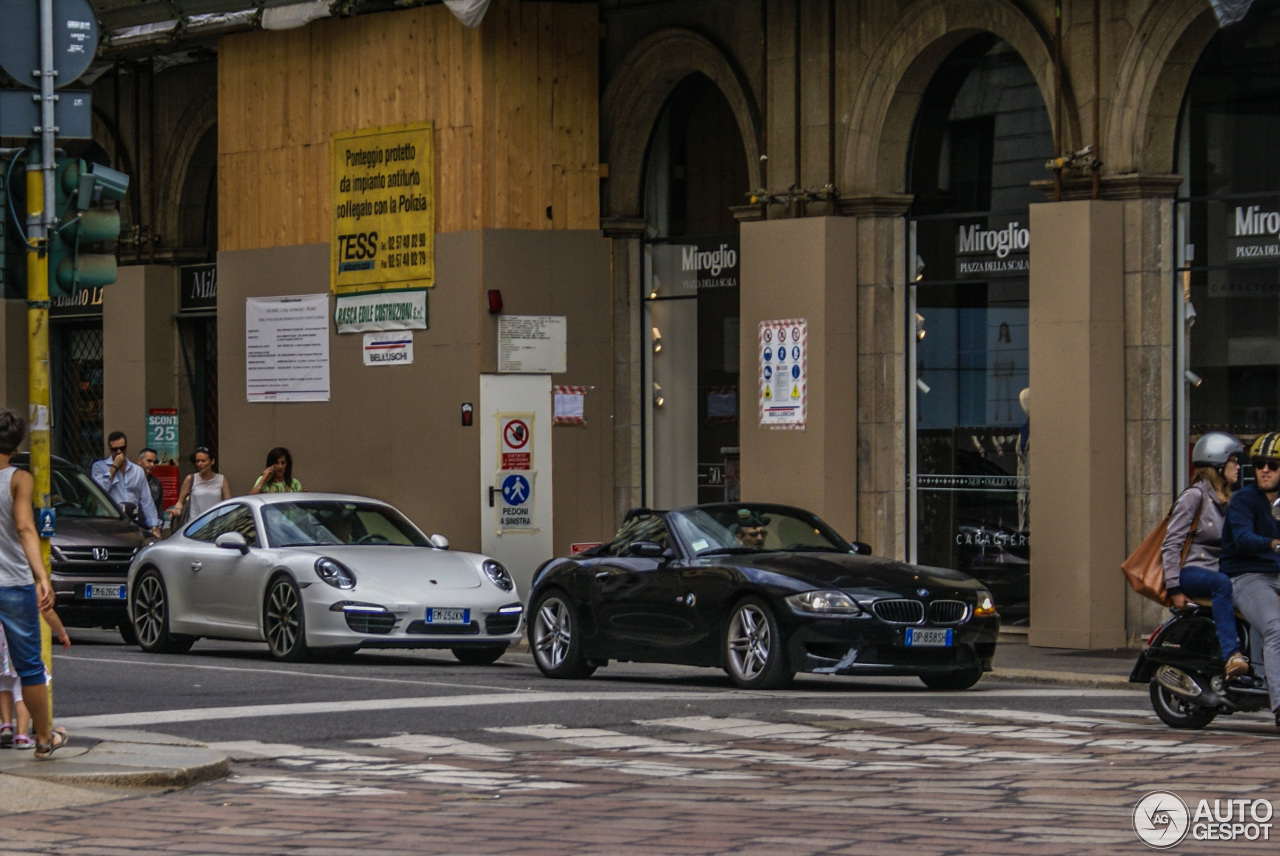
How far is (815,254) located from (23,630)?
40.0 feet

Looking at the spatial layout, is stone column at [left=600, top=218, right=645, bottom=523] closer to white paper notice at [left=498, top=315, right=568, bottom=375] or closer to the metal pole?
white paper notice at [left=498, top=315, right=568, bottom=375]

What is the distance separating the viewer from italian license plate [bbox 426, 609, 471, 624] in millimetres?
16672

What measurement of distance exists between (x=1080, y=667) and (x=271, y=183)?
12133mm

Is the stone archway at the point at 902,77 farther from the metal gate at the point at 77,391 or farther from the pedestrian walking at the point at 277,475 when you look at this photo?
the metal gate at the point at 77,391

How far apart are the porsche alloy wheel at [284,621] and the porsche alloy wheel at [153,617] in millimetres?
1519

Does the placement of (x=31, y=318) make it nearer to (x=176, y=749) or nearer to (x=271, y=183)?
(x=176, y=749)

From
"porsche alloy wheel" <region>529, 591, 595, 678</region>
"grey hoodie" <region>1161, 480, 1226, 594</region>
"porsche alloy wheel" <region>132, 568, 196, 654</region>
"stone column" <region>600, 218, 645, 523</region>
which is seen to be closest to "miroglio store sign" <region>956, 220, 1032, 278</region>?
"stone column" <region>600, 218, 645, 523</region>

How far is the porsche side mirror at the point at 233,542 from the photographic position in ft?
57.6

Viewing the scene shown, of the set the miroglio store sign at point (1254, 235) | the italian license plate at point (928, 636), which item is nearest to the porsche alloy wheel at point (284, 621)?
the italian license plate at point (928, 636)

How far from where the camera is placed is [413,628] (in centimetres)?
1659

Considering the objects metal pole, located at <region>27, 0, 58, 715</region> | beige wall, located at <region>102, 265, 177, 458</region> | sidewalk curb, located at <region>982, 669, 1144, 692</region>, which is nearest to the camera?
metal pole, located at <region>27, 0, 58, 715</region>

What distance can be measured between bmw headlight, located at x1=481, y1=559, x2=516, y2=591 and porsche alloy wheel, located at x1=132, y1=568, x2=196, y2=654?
2.80 m

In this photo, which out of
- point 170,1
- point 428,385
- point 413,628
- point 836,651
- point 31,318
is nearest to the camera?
point 31,318

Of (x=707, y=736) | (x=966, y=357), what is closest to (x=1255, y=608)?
(x=707, y=736)
